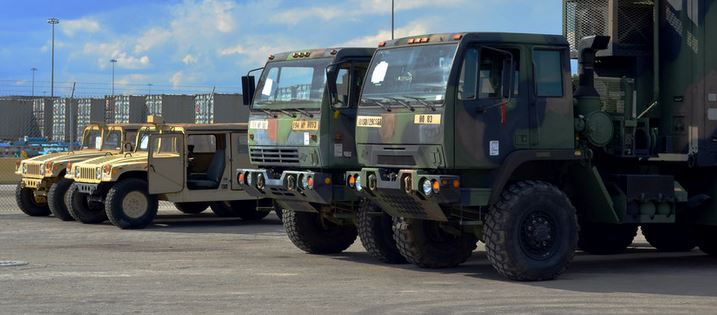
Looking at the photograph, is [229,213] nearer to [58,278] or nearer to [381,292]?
[58,278]

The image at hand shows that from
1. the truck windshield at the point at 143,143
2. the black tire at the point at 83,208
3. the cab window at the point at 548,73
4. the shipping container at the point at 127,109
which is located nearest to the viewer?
the cab window at the point at 548,73

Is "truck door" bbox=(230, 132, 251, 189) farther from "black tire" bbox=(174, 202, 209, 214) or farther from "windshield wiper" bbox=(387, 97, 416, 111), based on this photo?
"windshield wiper" bbox=(387, 97, 416, 111)

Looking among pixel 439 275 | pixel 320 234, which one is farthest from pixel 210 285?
pixel 320 234

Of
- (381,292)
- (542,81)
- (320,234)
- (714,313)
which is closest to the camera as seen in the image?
(714,313)

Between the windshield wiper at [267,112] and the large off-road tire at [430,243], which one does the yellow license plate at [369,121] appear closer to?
the large off-road tire at [430,243]

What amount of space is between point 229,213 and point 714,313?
1426 centimetres

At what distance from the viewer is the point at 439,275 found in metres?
13.9

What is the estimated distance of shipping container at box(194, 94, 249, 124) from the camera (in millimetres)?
47625

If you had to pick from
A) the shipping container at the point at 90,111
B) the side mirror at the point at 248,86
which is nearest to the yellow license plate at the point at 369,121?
the side mirror at the point at 248,86

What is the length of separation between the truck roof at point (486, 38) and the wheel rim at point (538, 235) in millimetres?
1909

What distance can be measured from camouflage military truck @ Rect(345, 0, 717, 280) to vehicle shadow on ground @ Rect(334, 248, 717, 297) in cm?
43

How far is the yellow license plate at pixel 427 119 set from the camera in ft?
41.6

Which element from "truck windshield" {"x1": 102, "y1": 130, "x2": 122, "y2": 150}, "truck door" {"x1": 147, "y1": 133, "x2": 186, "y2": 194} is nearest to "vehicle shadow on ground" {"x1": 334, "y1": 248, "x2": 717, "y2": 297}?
"truck door" {"x1": 147, "y1": 133, "x2": 186, "y2": 194}

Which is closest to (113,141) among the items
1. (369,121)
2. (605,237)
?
(605,237)
